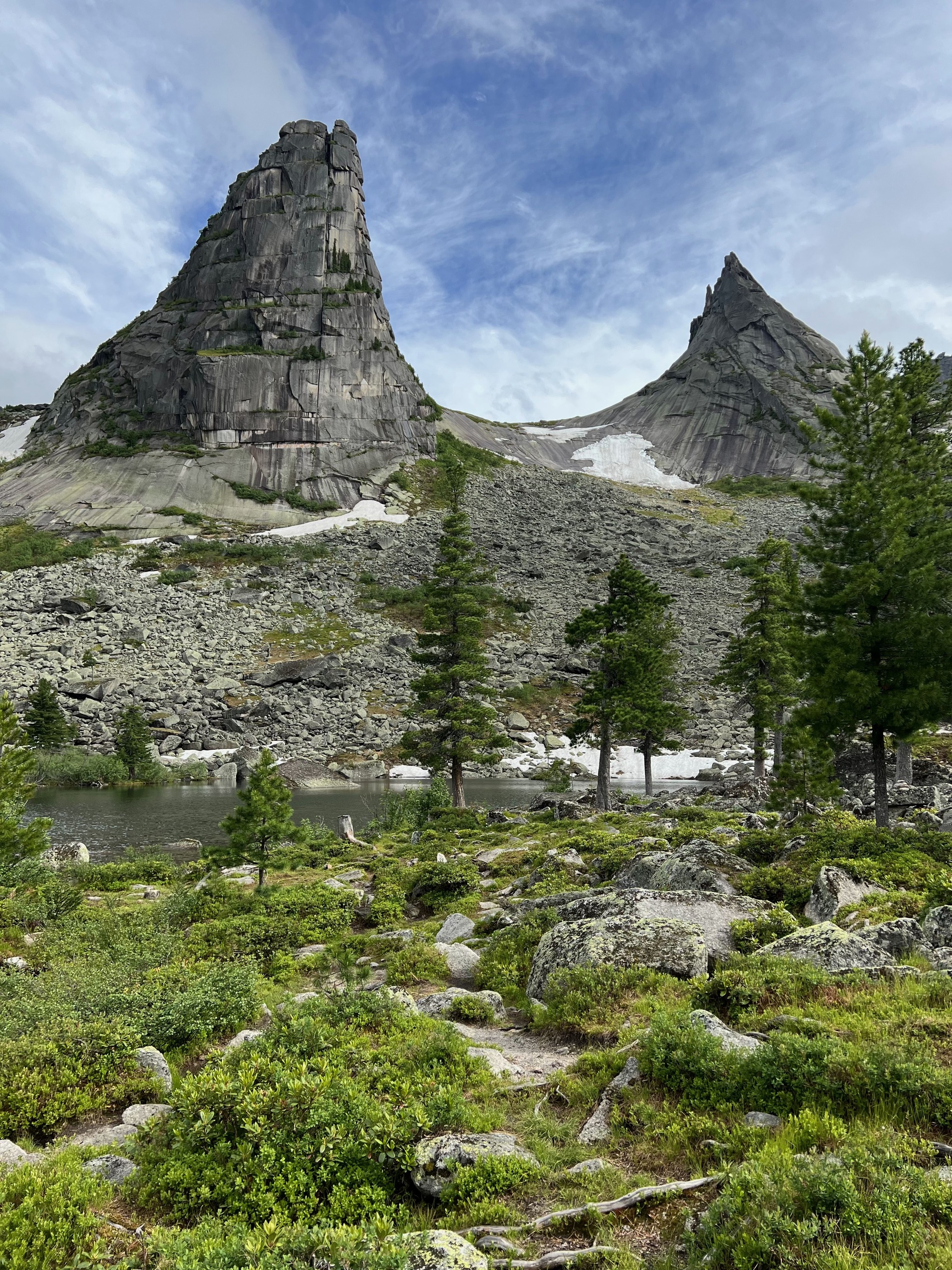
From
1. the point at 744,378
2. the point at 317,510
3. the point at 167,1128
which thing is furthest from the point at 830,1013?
the point at 744,378

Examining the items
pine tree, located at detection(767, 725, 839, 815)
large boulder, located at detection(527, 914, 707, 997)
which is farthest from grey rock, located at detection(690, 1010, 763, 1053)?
pine tree, located at detection(767, 725, 839, 815)

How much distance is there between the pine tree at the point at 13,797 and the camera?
48.2 ft

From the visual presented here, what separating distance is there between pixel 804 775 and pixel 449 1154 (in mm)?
18558

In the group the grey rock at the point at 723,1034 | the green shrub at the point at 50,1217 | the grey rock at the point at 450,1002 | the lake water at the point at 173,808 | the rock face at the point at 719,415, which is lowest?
the lake water at the point at 173,808

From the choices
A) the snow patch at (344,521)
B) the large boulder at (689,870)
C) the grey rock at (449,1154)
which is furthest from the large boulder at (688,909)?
the snow patch at (344,521)

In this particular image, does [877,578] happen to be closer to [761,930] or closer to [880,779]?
[880,779]

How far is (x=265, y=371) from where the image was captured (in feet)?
364

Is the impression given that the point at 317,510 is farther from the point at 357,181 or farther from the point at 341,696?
the point at 357,181

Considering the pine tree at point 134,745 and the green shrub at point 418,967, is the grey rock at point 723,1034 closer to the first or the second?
the green shrub at point 418,967

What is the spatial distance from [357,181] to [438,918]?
480 ft

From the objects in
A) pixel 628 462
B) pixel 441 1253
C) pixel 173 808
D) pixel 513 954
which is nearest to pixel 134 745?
pixel 173 808

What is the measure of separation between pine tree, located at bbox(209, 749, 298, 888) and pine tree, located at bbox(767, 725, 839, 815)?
551 inches

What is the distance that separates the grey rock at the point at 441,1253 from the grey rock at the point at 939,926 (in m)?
7.67

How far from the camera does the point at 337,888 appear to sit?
17.9 metres
